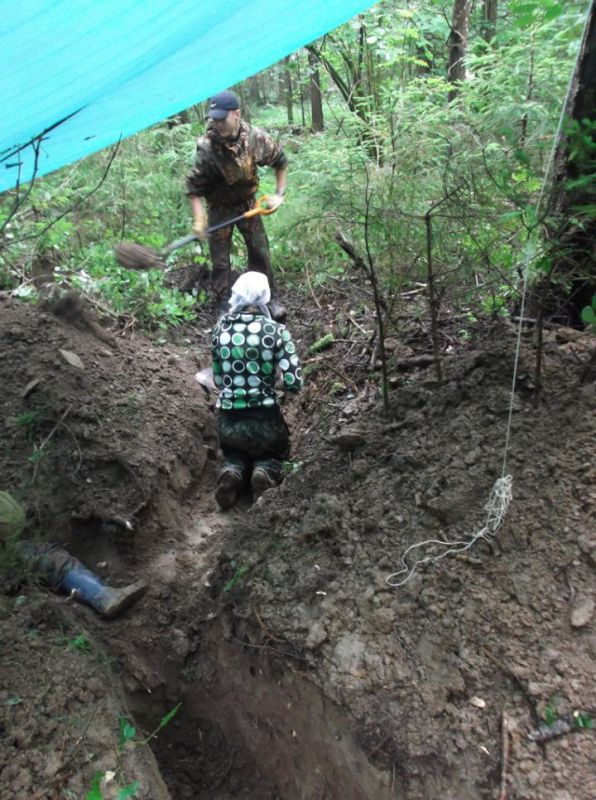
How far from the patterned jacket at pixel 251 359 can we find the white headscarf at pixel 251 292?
0.08 m

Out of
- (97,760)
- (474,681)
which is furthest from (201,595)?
(474,681)

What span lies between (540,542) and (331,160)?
12.8 feet

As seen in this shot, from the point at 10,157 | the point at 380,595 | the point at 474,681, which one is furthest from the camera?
the point at 10,157

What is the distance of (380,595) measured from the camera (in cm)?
244

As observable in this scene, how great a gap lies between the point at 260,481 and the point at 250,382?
699 millimetres

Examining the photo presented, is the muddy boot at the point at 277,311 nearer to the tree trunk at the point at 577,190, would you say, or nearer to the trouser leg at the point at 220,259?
the trouser leg at the point at 220,259

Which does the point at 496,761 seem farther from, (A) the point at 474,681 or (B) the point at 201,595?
(B) the point at 201,595

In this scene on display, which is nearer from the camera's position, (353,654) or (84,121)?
(353,654)

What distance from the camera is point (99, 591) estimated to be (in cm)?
317

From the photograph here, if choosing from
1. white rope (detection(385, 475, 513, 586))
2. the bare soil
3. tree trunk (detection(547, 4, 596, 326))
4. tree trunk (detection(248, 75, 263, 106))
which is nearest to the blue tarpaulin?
tree trunk (detection(547, 4, 596, 326))

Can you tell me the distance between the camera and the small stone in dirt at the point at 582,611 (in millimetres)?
2059

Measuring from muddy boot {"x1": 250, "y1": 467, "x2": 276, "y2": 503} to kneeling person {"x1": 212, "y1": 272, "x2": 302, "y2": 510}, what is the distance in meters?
0.01

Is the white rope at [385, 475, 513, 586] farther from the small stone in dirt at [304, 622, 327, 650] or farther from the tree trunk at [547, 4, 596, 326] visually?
the tree trunk at [547, 4, 596, 326]

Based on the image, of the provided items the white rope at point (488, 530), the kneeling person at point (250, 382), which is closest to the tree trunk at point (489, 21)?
the kneeling person at point (250, 382)
